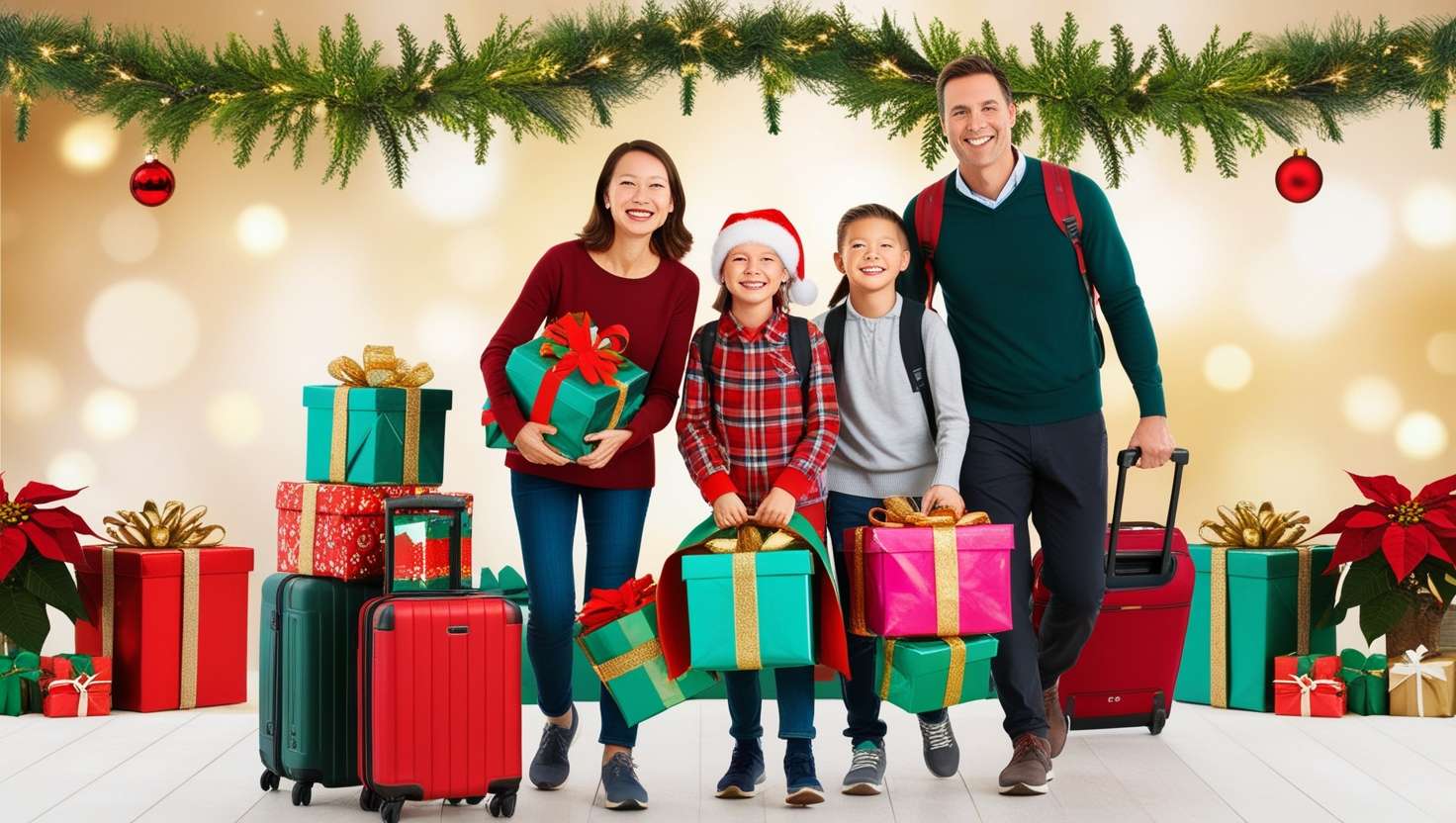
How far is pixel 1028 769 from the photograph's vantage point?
301 centimetres

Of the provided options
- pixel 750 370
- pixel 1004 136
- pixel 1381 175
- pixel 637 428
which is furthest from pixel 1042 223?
pixel 1381 175

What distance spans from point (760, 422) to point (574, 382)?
0.38 metres

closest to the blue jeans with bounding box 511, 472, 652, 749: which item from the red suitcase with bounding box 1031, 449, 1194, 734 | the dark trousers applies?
the dark trousers

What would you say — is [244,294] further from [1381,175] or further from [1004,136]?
[1381,175]

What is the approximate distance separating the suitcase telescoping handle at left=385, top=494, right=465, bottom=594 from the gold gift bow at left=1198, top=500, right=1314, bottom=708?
2241 mm

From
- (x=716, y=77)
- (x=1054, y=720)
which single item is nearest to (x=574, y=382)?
(x=1054, y=720)

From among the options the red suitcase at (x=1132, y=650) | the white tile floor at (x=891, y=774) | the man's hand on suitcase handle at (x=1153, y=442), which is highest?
the man's hand on suitcase handle at (x=1153, y=442)

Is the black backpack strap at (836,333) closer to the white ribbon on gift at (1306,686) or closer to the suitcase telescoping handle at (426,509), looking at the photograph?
the suitcase telescoping handle at (426,509)

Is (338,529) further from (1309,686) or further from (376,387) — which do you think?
(1309,686)

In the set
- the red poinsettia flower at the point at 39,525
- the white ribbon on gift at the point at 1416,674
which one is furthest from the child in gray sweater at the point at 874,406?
the red poinsettia flower at the point at 39,525

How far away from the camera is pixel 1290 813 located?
112 inches

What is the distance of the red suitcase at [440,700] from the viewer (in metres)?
2.75

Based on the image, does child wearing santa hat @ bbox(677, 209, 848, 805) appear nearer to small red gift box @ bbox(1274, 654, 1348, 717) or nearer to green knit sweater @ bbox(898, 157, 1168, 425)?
green knit sweater @ bbox(898, 157, 1168, 425)

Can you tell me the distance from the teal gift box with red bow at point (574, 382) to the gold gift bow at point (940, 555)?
54 centimetres
